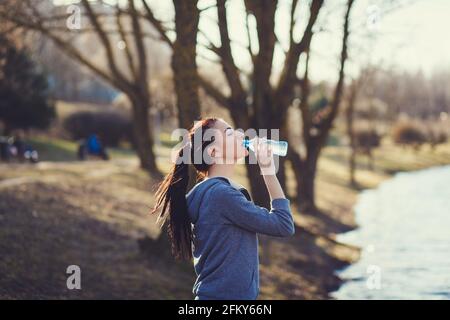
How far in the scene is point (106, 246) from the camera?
11.9 m

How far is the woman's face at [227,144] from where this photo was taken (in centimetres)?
407

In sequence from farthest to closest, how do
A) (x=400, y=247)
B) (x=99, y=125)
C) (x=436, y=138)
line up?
(x=436, y=138), (x=99, y=125), (x=400, y=247)

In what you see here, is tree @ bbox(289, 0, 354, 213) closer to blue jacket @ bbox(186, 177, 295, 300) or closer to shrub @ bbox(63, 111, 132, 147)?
blue jacket @ bbox(186, 177, 295, 300)

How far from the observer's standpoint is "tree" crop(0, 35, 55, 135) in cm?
3122

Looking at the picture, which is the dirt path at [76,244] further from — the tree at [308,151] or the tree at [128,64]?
the tree at [308,151]

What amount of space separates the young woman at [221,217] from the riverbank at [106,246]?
430 centimetres

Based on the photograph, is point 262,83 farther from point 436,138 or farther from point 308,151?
point 436,138

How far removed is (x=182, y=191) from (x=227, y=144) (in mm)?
443

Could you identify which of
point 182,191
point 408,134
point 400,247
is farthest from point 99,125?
point 182,191

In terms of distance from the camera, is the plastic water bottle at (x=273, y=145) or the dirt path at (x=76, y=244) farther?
the dirt path at (x=76, y=244)

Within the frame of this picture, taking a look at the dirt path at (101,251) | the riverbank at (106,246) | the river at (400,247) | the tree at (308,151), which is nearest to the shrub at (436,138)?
the river at (400,247)

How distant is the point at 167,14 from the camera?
55.2 feet
